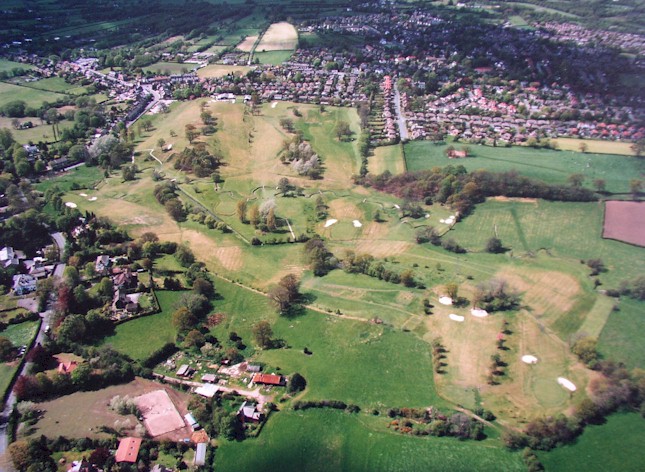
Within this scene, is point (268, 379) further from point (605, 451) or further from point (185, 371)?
point (605, 451)

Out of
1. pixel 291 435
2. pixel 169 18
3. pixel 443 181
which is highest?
pixel 169 18

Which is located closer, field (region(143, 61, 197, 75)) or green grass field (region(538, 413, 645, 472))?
green grass field (region(538, 413, 645, 472))

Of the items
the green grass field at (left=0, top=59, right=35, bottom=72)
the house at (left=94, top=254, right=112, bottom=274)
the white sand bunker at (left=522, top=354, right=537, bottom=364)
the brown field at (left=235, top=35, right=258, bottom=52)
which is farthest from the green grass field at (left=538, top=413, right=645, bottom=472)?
the green grass field at (left=0, top=59, right=35, bottom=72)

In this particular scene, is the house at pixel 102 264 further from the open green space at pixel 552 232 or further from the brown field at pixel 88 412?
the open green space at pixel 552 232

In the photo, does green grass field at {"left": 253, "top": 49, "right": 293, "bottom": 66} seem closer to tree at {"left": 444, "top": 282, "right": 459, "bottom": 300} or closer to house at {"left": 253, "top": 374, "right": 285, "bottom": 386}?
tree at {"left": 444, "top": 282, "right": 459, "bottom": 300}

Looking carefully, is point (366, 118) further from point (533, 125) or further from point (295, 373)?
point (295, 373)

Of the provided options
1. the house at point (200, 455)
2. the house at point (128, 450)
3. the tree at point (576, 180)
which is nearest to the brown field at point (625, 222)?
the tree at point (576, 180)

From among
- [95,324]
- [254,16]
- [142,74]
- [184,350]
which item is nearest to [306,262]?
[184,350]
